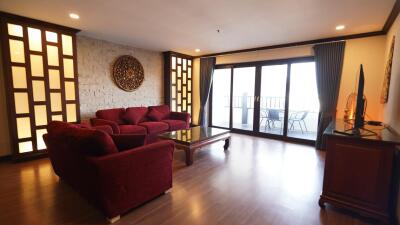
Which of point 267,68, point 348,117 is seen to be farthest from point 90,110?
point 348,117

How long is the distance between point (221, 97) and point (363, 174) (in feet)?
15.9

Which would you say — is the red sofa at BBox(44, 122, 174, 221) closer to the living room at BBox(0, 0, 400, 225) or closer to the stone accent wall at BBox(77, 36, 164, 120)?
the living room at BBox(0, 0, 400, 225)

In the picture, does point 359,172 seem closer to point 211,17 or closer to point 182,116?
point 211,17

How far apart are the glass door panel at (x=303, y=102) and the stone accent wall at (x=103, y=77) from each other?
13.1 feet

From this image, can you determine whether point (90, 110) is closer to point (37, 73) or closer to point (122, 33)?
point (37, 73)

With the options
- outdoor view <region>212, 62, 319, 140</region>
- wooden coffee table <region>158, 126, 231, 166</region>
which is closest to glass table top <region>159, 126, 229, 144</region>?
→ wooden coffee table <region>158, 126, 231, 166</region>

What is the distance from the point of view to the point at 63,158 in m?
2.25

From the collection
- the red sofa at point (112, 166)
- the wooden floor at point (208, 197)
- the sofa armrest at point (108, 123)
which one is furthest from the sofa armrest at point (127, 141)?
the sofa armrest at point (108, 123)

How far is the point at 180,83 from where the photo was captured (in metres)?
6.40

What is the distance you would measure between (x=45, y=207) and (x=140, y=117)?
9.31 ft

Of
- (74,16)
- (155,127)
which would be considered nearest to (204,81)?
(155,127)

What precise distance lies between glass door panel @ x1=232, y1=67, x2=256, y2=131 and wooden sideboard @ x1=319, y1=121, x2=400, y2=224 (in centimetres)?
378

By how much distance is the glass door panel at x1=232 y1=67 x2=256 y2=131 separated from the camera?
5723 millimetres

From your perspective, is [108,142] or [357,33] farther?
[357,33]
